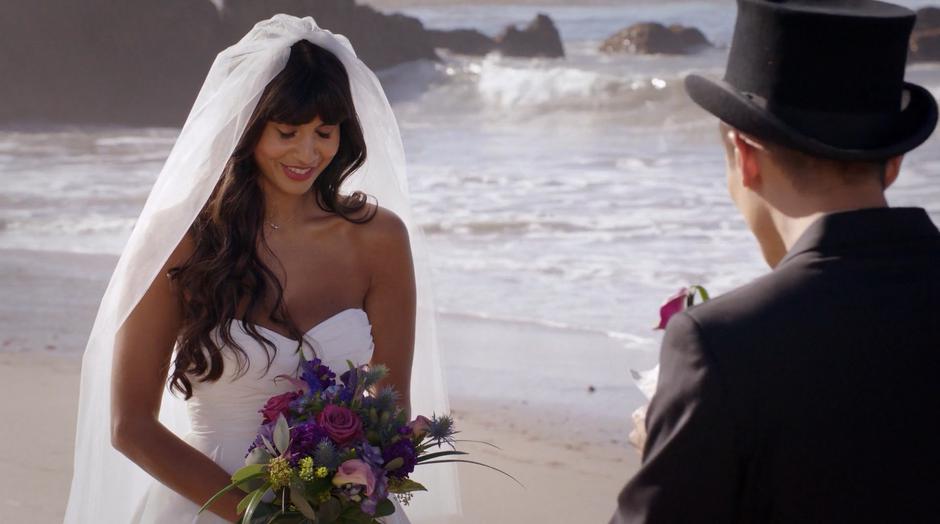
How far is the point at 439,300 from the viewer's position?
9.61 meters

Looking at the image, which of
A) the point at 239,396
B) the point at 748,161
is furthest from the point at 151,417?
the point at 748,161

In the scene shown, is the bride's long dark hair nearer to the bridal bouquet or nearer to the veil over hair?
the veil over hair

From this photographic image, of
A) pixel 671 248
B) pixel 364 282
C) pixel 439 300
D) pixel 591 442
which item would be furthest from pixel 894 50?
pixel 671 248

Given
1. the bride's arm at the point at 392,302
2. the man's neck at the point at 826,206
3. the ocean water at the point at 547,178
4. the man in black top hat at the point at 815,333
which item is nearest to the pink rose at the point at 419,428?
the bride's arm at the point at 392,302

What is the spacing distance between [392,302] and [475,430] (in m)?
3.14

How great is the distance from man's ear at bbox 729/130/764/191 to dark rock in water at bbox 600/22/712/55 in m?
22.4

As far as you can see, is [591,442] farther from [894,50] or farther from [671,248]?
[671,248]

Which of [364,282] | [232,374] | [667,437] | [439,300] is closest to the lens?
[667,437]

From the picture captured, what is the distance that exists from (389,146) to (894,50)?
6.96ft

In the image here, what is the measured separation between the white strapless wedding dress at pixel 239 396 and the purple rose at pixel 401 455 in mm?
483

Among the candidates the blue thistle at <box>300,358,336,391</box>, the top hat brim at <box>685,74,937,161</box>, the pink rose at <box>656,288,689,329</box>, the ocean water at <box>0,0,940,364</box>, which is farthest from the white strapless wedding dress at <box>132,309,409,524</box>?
the ocean water at <box>0,0,940,364</box>

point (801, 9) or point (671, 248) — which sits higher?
point (801, 9)

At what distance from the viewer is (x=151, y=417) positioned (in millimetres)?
3178

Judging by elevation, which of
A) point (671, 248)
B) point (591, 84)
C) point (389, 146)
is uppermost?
point (389, 146)
